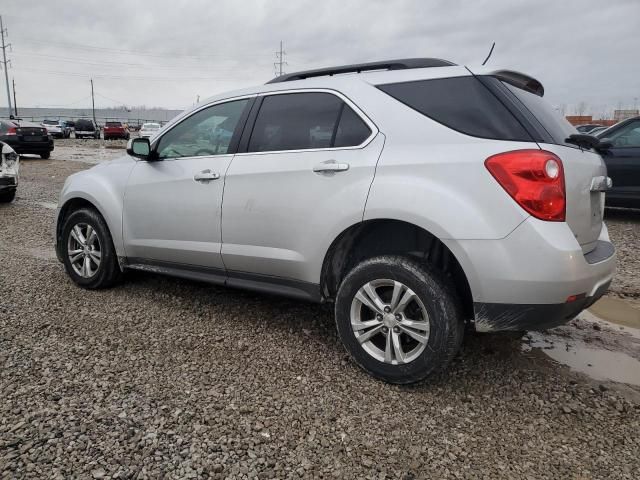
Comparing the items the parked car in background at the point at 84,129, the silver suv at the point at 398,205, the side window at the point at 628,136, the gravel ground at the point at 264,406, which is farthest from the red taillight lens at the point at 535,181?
the parked car in background at the point at 84,129

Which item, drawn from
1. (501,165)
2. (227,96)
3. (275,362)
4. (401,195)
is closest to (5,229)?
(227,96)

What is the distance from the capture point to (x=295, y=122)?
3.21 m

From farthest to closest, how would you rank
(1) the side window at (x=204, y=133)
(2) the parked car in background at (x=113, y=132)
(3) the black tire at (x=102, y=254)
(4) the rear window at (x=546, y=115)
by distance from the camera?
(2) the parked car in background at (x=113, y=132) < (3) the black tire at (x=102, y=254) < (1) the side window at (x=204, y=133) < (4) the rear window at (x=546, y=115)

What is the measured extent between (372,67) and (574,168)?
1420mm

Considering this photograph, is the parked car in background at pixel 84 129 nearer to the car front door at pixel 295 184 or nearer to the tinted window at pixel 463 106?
the car front door at pixel 295 184

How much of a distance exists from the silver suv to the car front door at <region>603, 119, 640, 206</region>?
18.7 feet

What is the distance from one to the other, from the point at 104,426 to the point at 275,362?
106cm

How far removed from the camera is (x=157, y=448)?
7.22ft

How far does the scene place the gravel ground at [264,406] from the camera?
2129mm

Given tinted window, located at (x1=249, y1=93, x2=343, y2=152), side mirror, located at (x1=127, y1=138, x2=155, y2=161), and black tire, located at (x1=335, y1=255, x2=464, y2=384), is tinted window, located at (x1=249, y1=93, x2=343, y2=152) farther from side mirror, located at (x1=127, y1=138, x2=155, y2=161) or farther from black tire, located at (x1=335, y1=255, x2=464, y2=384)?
side mirror, located at (x1=127, y1=138, x2=155, y2=161)

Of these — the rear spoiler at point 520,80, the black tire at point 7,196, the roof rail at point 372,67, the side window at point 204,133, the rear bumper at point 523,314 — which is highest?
the roof rail at point 372,67

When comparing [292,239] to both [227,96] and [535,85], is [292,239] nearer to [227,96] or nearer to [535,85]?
[227,96]

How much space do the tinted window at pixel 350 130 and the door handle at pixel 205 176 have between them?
97 cm

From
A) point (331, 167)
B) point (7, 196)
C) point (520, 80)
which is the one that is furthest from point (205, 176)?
point (7, 196)
